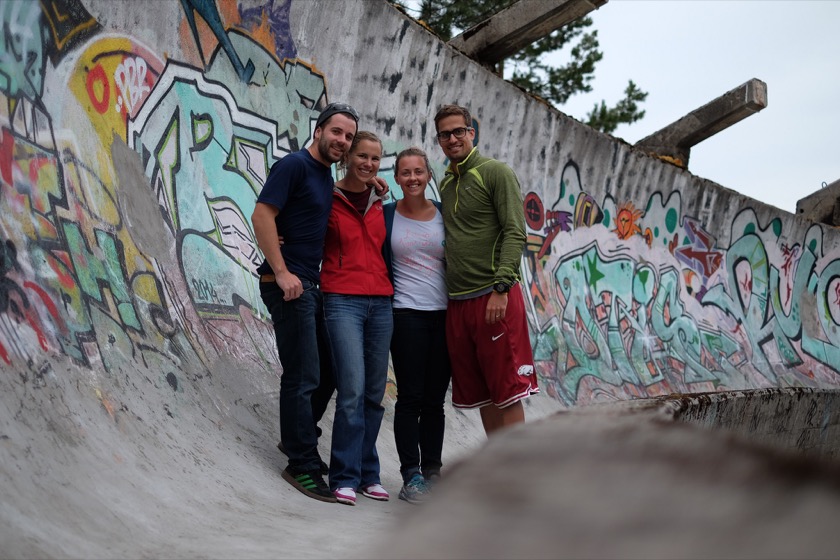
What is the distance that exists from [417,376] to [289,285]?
37.2 inches

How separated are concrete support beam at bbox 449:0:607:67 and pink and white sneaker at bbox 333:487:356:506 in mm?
8378

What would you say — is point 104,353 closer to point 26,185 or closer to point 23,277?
point 23,277

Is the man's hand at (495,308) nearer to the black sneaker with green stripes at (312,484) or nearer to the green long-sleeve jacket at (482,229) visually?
the green long-sleeve jacket at (482,229)

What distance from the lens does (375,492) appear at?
15.7 ft

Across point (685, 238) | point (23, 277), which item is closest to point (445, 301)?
point (23, 277)

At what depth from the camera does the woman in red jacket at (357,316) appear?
180 inches

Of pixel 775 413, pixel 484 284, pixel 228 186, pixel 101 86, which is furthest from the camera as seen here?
pixel 775 413

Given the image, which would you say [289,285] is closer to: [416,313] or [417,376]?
[416,313]

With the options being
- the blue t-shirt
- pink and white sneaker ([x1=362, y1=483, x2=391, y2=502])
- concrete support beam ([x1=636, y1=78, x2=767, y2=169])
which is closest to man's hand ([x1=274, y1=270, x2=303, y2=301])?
the blue t-shirt

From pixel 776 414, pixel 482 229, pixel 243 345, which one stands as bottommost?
pixel 776 414

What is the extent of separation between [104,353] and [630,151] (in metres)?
11.1

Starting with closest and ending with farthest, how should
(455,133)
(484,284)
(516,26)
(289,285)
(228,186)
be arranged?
(289,285)
(484,284)
(455,133)
(228,186)
(516,26)

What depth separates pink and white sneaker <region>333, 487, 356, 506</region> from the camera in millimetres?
4480

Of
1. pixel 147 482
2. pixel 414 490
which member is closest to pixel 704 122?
pixel 414 490
